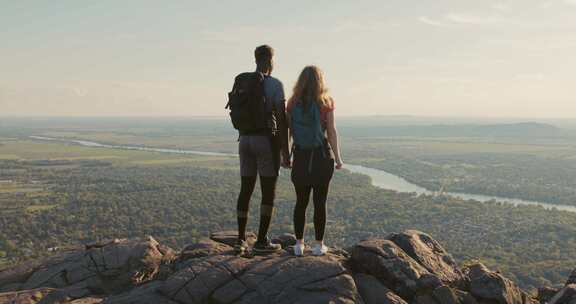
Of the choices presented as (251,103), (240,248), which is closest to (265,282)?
(240,248)

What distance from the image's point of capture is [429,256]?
1134 cm

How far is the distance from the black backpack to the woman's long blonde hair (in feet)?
2.56

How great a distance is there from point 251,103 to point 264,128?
58cm

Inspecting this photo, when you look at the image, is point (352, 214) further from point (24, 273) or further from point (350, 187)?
point (24, 273)

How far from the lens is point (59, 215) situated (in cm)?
10150

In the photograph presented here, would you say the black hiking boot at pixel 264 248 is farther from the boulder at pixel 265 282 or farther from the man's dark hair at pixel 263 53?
the man's dark hair at pixel 263 53

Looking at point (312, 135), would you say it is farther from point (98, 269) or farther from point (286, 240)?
point (98, 269)

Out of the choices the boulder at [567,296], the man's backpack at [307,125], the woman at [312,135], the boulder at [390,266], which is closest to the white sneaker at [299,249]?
the woman at [312,135]

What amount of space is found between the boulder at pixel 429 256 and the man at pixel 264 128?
3522 millimetres

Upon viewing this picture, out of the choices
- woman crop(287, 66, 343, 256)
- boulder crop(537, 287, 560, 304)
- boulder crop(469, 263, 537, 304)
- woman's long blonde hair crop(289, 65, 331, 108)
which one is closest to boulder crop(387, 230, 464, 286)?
boulder crop(469, 263, 537, 304)

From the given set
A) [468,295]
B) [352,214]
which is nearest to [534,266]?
[352,214]

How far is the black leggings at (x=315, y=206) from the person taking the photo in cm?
987

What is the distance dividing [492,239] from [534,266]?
22.2 metres

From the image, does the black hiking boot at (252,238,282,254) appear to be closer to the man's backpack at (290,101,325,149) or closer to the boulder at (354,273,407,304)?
the boulder at (354,273,407,304)
